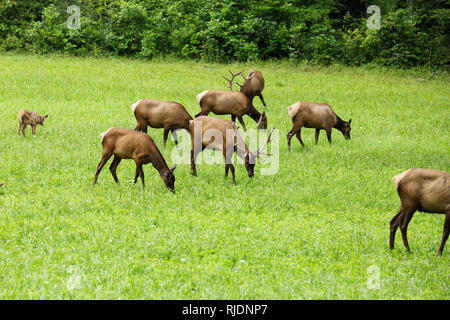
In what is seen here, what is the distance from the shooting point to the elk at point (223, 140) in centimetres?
1273

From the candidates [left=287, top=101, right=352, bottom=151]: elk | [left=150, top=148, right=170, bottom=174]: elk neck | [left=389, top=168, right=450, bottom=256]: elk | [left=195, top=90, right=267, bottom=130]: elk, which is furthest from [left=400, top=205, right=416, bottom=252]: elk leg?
[left=195, top=90, right=267, bottom=130]: elk

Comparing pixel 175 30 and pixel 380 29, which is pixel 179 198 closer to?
pixel 175 30

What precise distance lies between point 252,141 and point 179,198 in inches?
210

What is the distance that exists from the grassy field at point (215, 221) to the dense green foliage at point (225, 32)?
514 inches

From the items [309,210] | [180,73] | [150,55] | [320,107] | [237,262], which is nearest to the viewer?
[237,262]

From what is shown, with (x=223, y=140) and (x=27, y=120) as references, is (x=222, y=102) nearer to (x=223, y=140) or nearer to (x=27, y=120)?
(x=223, y=140)

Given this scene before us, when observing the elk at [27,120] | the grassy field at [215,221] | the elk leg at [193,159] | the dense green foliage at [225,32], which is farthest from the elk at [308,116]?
the dense green foliage at [225,32]

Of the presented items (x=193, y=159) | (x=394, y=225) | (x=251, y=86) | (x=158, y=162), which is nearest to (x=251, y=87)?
(x=251, y=86)

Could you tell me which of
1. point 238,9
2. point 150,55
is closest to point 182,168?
point 150,55

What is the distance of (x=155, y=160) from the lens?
37.9 ft

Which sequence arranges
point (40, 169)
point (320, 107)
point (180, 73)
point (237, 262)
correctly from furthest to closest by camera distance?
point (180, 73) → point (320, 107) → point (40, 169) → point (237, 262)

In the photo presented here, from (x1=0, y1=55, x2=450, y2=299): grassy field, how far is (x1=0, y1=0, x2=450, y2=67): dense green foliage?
1305 centimetres

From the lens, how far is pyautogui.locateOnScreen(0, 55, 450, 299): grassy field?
7.59 m

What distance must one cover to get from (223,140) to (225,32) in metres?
21.3
